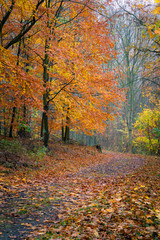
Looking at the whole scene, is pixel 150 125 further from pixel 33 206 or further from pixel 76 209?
pixel 33 206

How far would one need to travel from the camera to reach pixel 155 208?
3.91 meters

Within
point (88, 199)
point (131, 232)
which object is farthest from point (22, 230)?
point (88, 199)

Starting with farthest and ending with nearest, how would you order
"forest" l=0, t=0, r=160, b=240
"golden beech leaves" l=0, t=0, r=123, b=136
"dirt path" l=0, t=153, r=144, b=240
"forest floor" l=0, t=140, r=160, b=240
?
"golden beech leaves" l=0, t=0, r=123, b=136, "forest" l=0, t=0, r=160, b=240, "dirt path" l=0, t=153, r=144, b=240, "forest floor" l=0, t=140, r=160, b=240

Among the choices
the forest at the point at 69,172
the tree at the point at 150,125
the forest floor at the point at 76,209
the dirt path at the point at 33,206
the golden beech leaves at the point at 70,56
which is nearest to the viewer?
the forest floor at the point at 76,209

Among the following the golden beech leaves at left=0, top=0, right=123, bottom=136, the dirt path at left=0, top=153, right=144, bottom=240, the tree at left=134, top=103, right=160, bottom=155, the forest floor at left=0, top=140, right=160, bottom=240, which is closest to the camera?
the forest floor at left=0, top=140, right=160, bottom=240

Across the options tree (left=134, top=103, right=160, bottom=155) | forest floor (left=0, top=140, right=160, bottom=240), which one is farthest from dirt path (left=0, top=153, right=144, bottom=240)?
tree (left=134, top=103, right=160, bottom=155)

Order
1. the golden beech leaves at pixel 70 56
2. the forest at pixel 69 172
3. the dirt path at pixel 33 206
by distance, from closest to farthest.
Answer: the dirt path at pixel 33 206 < the forest at pixel 69 172 < the golden beech leaves at pixel 70 56

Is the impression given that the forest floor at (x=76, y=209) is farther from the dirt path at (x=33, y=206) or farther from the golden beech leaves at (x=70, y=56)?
the golden beech leaves at (x=70, y=56)

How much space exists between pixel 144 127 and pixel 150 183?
37.8 ft

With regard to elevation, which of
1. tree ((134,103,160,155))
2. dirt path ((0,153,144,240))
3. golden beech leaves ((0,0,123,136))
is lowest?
dirt path ((0,153,144,240))

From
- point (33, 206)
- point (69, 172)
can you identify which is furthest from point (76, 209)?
point (69, 172)

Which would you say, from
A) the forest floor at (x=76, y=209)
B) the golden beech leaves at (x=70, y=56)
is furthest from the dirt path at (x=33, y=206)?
the golden beech leaves at (x=70, y=56)

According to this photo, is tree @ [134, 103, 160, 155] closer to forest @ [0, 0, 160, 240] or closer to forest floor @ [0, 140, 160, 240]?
forest @ [0, 0, 160, 240]

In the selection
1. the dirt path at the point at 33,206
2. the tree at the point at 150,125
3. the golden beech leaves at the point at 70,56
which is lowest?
the dirt path at the point at 33,206
